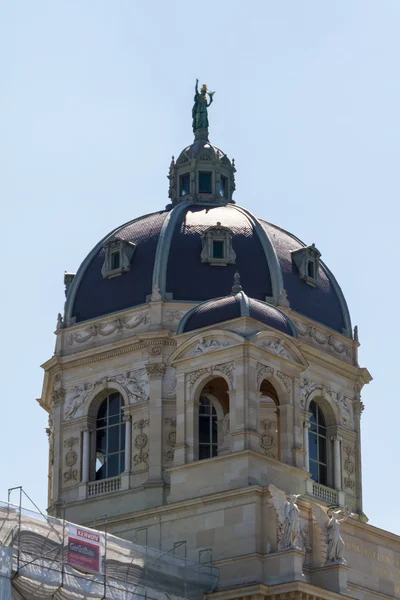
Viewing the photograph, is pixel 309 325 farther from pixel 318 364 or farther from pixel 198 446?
pixel 198 446

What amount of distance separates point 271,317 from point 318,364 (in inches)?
405

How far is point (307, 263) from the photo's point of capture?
3290 inches

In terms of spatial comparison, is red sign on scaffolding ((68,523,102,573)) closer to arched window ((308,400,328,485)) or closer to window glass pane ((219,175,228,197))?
arched window ((308,400,328,485))

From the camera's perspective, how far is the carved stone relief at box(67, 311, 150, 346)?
80250mm

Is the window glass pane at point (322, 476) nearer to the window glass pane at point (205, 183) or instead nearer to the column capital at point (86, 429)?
the column capital at point (86, 429)

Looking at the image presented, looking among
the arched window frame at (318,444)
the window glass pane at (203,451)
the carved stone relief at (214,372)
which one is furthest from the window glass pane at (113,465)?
the carved stone relief at (214,372)

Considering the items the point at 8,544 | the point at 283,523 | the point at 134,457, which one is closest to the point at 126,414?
the point at 134,457

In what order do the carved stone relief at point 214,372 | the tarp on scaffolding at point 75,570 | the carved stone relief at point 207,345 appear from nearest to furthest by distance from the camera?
the tarp on scaffolding at point 75,570 → the carved stone relief at point 214,372 → the carved stone relief at point 207,345

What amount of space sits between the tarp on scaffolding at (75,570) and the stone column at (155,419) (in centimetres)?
1031

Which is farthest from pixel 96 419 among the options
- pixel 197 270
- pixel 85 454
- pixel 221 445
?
pixel 221 445

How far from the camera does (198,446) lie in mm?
71062

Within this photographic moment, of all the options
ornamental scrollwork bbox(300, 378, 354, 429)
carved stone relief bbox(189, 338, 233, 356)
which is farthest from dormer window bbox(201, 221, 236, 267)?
carved stone relief bbox(189, 338, 233, 356)

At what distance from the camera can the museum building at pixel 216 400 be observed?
220ft

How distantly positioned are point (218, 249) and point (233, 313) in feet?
37.4
